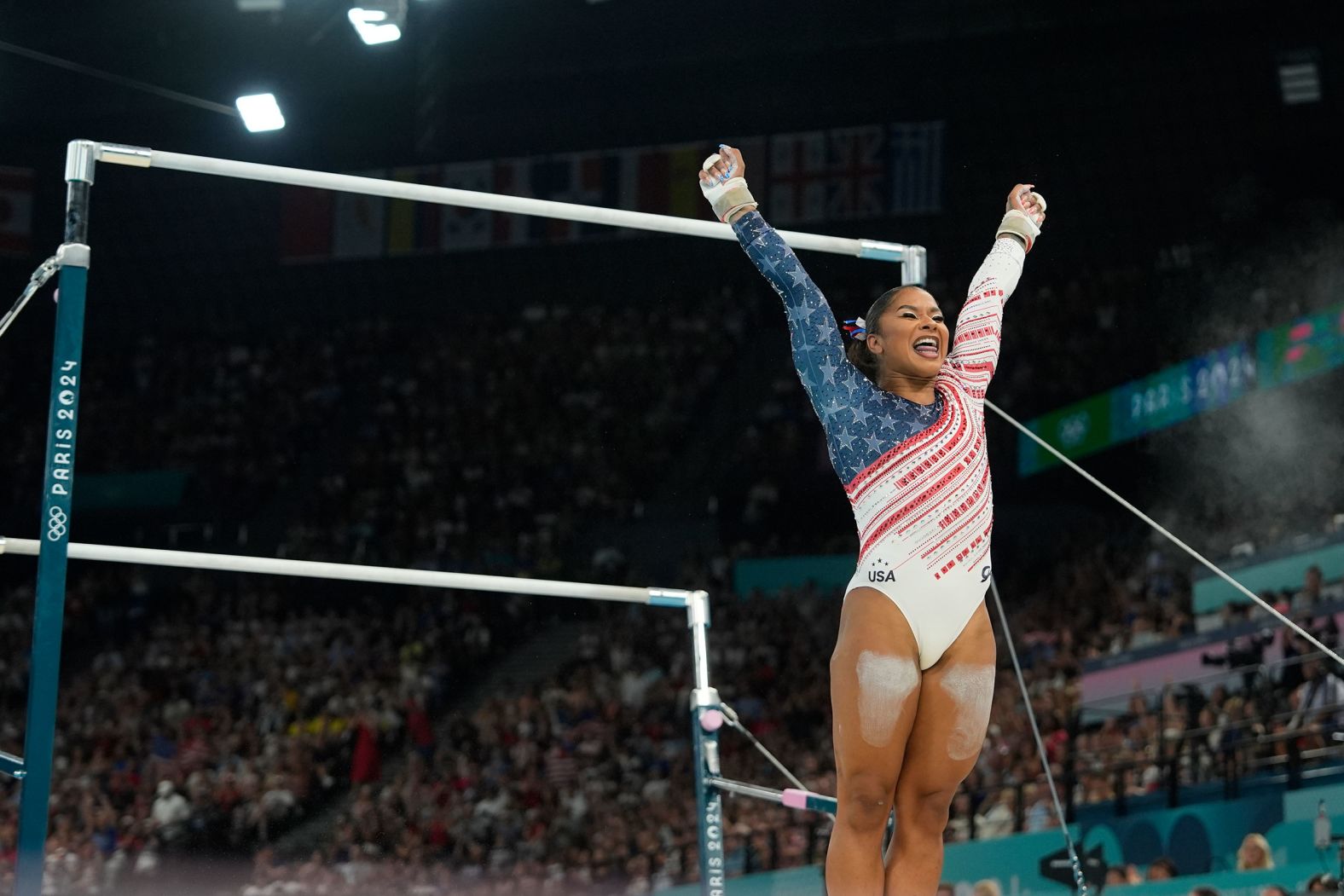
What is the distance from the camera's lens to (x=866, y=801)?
3578mm

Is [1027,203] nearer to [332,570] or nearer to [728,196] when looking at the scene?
[728,196]

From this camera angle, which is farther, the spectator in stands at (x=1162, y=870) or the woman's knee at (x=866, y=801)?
the spectator in stands at (x=1162, y=870)

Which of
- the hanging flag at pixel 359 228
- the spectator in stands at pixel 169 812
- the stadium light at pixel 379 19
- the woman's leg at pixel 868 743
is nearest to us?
the woman's leg at pixel 868 743

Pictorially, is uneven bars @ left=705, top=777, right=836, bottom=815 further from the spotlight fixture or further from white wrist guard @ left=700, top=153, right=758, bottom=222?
the spotlight fixture


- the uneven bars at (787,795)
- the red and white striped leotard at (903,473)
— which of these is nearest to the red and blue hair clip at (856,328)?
the red and white striped leotard at (903,473)

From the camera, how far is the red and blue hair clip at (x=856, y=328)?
411cm

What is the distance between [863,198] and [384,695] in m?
9.61

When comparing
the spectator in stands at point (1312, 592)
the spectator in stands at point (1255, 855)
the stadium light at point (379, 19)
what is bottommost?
the spectator in stands at point (1255, 855)

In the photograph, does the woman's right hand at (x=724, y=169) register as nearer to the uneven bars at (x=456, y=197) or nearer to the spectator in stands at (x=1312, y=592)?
the uneven bars at (x=456, y=197)

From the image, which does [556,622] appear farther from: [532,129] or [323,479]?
[532,129]

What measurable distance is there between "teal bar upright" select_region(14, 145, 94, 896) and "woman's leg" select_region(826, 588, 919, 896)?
2.00 meters

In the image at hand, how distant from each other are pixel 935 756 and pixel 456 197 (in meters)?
2.34

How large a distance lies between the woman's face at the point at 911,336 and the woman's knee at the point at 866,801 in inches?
43.8

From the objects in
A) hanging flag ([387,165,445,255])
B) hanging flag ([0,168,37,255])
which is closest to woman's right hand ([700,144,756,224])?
hanging flag ([387,165,445,255])
